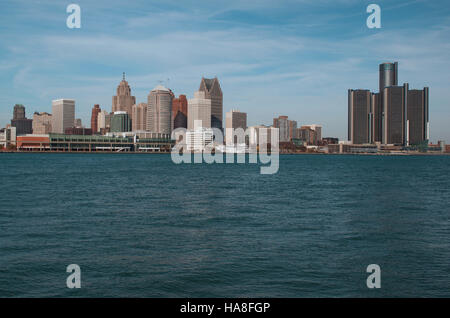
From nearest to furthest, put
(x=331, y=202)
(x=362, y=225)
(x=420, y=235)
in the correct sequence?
(x=420, y=235)
(x=362, y=225)
(x=331, y=202)

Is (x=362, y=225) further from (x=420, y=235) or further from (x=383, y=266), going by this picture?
(x=383, y=266)

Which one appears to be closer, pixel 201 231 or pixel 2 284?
pixel 2 284

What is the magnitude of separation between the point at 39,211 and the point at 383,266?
2667cm

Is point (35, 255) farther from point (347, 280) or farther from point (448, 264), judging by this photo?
point (448, 264)

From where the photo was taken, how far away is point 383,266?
19.4m

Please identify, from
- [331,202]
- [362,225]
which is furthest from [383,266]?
[331,202]

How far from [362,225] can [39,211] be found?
24.6 m

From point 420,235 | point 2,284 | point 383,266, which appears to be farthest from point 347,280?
point 2,284

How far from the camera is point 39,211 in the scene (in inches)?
1364

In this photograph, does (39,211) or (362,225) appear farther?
(39,211)
